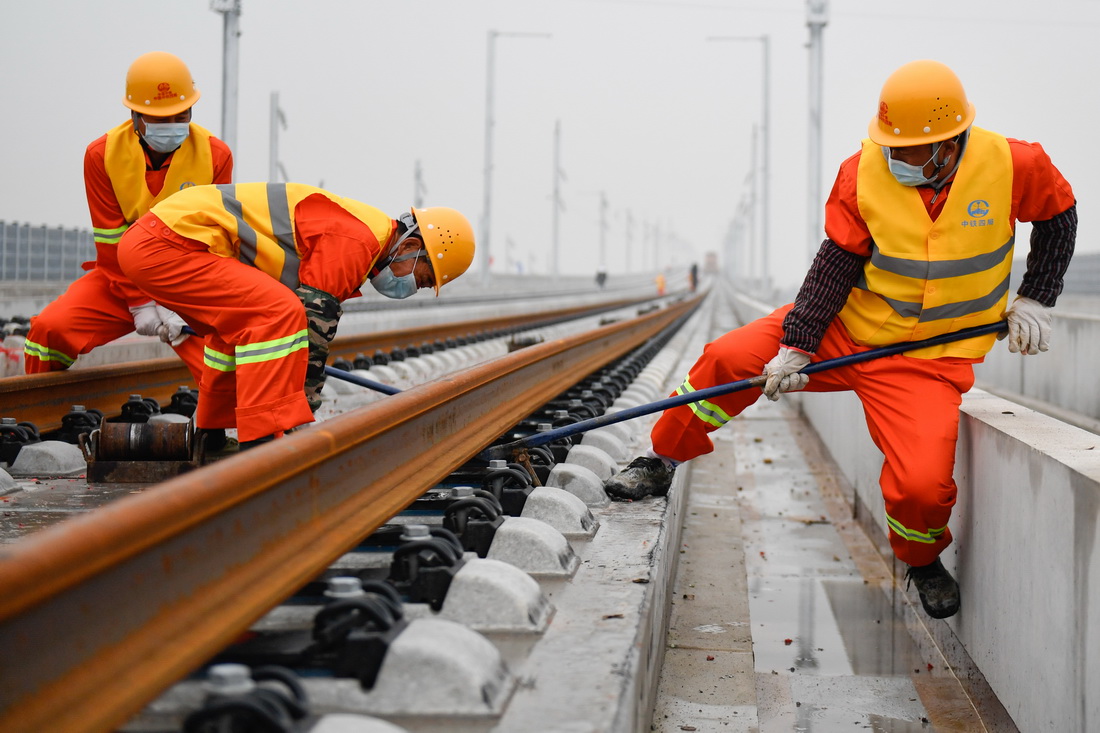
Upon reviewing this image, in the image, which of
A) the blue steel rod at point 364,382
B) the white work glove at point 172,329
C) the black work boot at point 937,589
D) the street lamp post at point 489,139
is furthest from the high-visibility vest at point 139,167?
the street lamp post at point 489,139

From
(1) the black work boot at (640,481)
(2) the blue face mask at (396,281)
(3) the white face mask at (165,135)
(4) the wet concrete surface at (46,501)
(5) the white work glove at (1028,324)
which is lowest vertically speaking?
(4) the wet concrete surface at (46,501)

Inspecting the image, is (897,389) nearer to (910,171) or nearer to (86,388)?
(910,171)

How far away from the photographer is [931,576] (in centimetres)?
392

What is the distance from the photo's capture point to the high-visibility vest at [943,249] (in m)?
3.96

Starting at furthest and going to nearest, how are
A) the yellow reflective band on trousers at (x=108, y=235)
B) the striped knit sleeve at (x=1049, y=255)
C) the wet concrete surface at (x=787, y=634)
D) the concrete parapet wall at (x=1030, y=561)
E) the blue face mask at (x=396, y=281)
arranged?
the yellow reflective band on trousers at (x=108, y=235) < the blue face mask at (x=396, y=281) < the striped knit sleeve at (x=1049, y=255) < the wet concrete surface at (x=787, y=634) < the concrete parapet wall at (x=1030, y=561)

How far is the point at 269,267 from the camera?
4.81m

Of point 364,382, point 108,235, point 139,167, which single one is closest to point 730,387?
point 364,382

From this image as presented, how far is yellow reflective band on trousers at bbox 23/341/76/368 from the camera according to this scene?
589 centimetres

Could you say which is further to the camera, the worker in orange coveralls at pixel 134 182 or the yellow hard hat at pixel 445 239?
the worker in orange coveralls at pixel 134 182

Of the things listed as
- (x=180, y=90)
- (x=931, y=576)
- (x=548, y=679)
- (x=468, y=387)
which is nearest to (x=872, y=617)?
(x=931, y=576)

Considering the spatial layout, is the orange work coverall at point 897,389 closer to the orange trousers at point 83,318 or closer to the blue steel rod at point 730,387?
the blue steel rod at point 730,387

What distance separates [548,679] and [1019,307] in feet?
8.88

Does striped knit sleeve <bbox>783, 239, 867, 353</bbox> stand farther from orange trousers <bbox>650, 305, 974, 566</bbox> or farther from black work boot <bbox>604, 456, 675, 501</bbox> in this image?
black work boot <bbox>604, 456, 675, 501</bbox>

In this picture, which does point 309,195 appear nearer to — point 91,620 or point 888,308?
point 888,308
